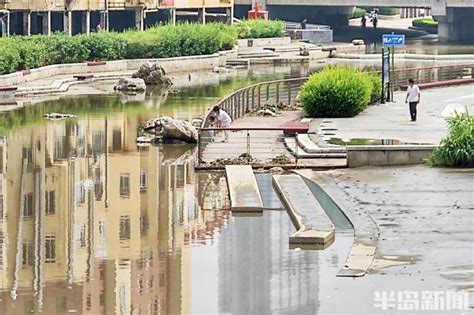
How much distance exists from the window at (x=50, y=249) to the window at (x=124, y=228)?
134 centimetres

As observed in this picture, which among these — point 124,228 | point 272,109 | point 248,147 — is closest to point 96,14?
point 272,109

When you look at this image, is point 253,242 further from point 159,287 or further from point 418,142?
point 418,142

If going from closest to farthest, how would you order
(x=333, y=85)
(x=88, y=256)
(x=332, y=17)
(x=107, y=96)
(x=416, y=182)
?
(x=88, y=256) → (x=416, y=182) → (x=333, y=85) → (x=107, y=96) → (x=332, y=17)

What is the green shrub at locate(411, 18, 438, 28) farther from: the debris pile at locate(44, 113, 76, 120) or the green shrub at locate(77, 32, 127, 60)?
the debris pile at locate(44, 113, 76, 120)

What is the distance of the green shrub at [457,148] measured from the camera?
37.6m

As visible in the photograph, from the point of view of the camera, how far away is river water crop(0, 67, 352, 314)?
2309 cm

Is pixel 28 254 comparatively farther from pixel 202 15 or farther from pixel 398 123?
pixel 202 15

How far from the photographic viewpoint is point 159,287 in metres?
23.9

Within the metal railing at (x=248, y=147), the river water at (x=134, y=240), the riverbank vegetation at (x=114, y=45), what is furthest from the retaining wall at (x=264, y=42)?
the river water at (x=134, y=240)

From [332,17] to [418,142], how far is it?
10090cm

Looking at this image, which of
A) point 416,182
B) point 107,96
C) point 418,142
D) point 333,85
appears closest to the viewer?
point 416,182

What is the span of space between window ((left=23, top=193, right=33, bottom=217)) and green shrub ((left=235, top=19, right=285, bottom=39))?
231 ft

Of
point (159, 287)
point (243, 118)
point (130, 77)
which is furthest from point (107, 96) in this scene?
point (159, 287)

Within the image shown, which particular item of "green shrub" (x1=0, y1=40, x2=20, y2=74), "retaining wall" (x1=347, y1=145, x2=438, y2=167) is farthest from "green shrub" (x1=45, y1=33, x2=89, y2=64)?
"retaining wall" (x1=347, y1=145, x2=438, y2=167)
